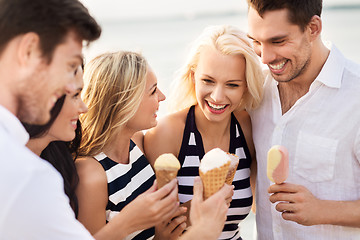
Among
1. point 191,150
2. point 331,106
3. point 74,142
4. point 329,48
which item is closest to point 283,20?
point 329,48

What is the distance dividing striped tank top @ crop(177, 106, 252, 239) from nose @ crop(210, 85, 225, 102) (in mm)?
325

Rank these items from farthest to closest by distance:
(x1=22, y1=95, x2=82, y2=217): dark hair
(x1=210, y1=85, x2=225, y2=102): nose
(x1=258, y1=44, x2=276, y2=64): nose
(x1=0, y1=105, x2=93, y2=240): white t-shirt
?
(x1=210, y1=85, x2=225, y2=102): nose → (x1=258, y1=44, x2=276, y2=64): nose → (x1=22, y1=95, x2=82, y2=217): dark hair → (x1=0, y1=105, x2=93, y2=240): white t-shirt

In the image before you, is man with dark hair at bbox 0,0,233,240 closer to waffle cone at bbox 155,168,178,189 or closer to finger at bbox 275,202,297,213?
waffle cone at bbox 155,168,178,189

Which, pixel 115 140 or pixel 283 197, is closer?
pixel 283 197

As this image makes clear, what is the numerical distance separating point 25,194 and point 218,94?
1.91m

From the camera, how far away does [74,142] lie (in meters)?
2.73

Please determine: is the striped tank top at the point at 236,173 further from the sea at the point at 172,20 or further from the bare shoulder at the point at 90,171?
the sea at the point at 172,20

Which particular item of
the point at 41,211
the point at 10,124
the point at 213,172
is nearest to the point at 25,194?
the point at 41,211

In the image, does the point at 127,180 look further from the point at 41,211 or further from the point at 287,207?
the point at 41,211

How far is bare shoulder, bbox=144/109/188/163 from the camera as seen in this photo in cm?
318

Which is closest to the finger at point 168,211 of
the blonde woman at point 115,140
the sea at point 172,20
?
the blonde woman at point 115,140

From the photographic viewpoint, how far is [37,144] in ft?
7.97

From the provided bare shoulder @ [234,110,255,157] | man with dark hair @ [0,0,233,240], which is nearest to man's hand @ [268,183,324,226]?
bare shoulder @ [234,110,255,157]

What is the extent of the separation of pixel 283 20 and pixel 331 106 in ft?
2.27
